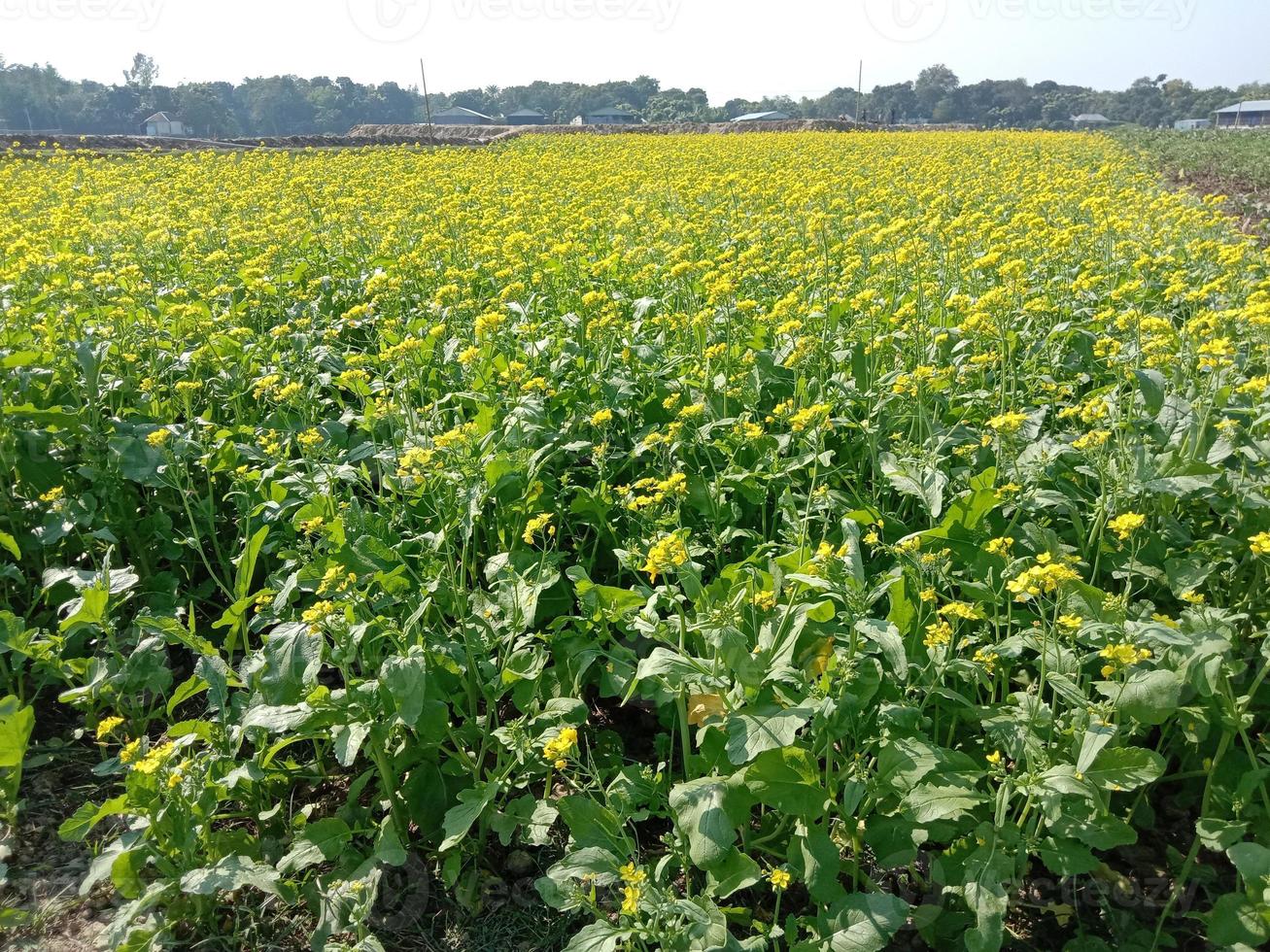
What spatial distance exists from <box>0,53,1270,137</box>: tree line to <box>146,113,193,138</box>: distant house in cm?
87

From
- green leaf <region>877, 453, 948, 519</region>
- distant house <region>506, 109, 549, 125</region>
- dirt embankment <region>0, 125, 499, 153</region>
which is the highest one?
distant house <region>506, 109, 549, 125</region>

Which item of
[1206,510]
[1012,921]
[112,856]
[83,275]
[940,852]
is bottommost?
[1012,921]

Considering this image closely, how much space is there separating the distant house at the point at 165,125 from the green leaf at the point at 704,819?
6849cm

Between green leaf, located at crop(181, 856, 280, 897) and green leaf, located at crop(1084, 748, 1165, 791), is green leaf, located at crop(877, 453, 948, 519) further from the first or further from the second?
green leaf, located at crop(181, 856, 280, 897)

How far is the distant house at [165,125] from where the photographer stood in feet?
195

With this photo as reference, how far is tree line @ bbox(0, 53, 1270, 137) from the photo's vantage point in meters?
66.1

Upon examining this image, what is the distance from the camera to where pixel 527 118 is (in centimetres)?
8188

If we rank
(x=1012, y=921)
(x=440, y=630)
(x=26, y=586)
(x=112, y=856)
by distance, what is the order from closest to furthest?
(x=112, y=856) < (x=1012, y=921) < (x=440, y=630) < (x=26, y=586)

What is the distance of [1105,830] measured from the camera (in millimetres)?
1875

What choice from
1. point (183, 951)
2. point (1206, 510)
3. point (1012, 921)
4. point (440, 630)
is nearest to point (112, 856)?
point (183, 951)

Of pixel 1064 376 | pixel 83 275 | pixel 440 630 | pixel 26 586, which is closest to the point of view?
pixel 440 630

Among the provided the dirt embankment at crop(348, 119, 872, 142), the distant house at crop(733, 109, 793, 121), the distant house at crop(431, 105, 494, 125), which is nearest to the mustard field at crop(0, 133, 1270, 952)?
the dirt embankment at crop(348, 119, 872, 142)

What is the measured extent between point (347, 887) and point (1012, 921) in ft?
5.48

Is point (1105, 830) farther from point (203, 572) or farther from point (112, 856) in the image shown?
point (203, 572)
